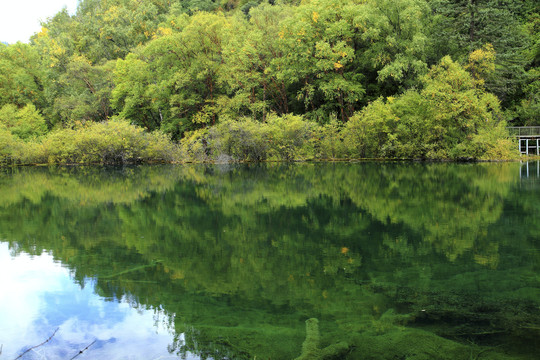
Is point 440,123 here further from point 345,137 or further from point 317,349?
point 317,349

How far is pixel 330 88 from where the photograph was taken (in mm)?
38781

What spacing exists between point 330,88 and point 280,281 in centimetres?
3425

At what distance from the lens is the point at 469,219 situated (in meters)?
10.1

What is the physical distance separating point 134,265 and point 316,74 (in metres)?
36.9

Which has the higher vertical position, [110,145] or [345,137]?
[110,145]

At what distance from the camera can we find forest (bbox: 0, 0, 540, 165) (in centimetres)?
3359

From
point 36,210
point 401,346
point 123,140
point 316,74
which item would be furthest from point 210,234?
point 316,74

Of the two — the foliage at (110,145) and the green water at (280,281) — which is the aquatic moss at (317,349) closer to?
the green water at (280,281)

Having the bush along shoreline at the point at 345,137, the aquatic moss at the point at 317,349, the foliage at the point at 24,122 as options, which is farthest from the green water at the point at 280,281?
the foliage at the point at 24,122

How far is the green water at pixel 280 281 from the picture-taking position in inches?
175

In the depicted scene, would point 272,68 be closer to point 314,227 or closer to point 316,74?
point 316,74

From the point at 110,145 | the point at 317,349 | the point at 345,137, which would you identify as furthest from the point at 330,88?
the point at 317,349

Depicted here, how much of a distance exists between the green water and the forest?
71.9 feet

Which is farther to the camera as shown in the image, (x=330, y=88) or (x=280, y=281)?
(x=330, y=88)
